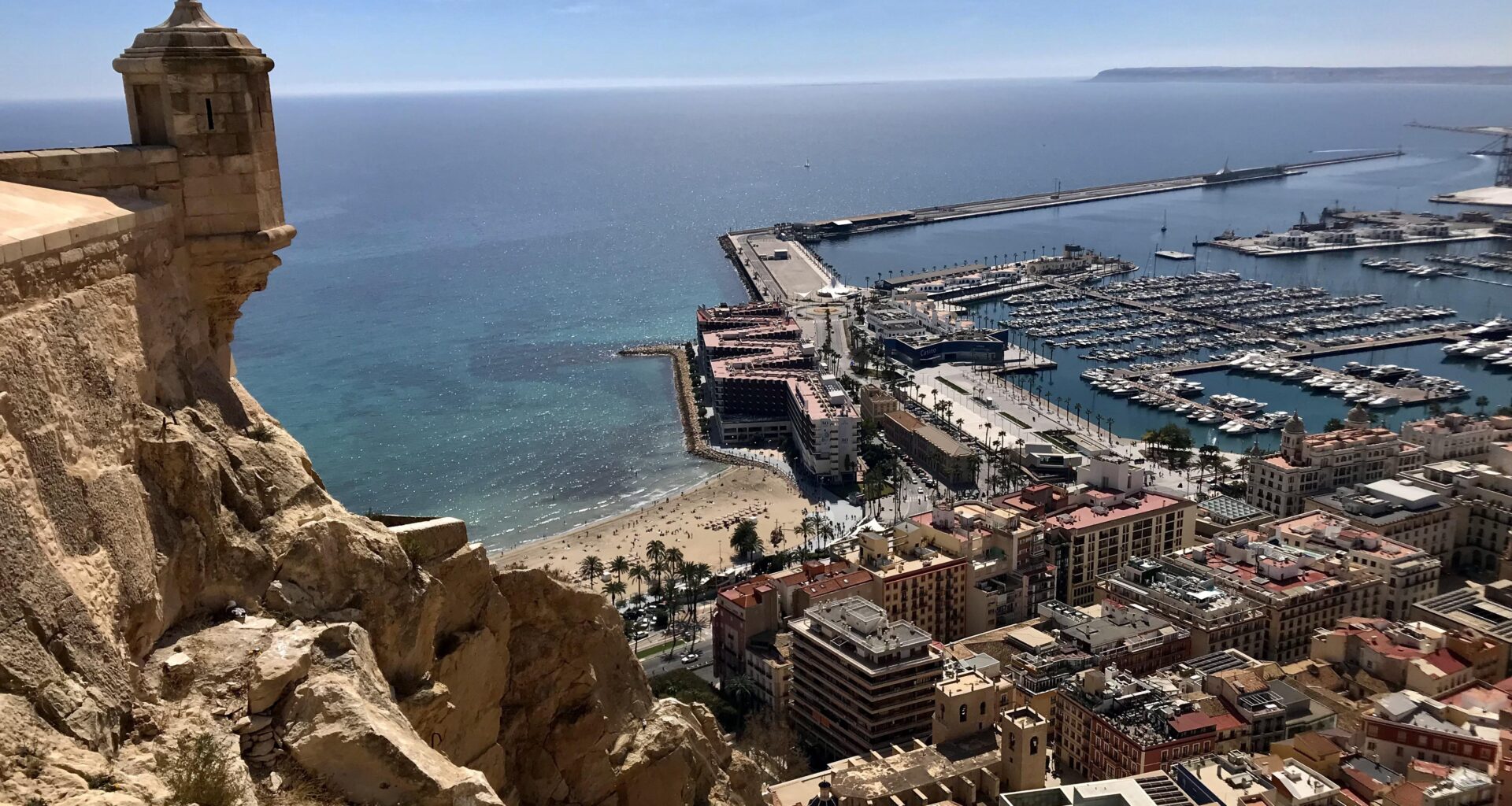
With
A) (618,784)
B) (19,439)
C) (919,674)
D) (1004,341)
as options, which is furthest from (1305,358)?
(19,439)

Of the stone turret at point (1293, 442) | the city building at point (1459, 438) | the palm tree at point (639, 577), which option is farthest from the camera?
the city building at point (1459, 438)

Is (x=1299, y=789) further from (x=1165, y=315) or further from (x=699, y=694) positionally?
(x=1165, y=315)

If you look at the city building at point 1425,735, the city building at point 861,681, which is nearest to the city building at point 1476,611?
the city building at point 1425,735

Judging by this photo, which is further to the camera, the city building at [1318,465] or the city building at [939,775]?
the city building at [1318,465]

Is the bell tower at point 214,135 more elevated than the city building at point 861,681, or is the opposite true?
the bell tower at point 214,135

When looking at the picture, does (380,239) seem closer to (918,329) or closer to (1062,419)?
(918,329)

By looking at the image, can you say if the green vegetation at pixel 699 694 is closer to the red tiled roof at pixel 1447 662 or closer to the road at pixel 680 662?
the road at pixel 680 662

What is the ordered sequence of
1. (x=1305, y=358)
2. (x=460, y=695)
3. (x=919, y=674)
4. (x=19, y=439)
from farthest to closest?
(x=1305, y=358) → (x=919, y=674) → (x=460, y=695) → (x=19, y=439)
